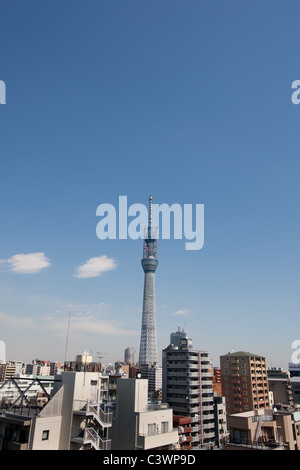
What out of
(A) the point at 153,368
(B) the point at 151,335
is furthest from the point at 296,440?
(B) the point at 151,335

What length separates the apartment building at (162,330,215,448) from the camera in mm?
42531

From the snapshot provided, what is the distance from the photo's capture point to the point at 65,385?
18891 millimetres

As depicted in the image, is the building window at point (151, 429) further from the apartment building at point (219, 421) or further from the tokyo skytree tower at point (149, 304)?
the tokyo skytree tower at point (149, 304)

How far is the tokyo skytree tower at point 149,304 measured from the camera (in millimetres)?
125375

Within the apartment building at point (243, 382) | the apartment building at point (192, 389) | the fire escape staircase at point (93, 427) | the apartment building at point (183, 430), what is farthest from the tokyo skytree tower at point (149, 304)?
the fire escape staircase at point (93, 427)

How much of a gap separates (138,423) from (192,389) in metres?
27.2

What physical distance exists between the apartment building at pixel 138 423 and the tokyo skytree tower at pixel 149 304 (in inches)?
4239

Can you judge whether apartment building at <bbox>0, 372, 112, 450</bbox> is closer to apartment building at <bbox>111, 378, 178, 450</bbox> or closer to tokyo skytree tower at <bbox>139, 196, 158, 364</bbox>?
apartment building at <bbox>111, 378, 178, 450</bbox>

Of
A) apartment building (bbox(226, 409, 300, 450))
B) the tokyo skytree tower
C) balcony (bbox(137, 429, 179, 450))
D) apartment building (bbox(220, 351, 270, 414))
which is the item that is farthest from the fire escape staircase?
the tokyo skytree tower

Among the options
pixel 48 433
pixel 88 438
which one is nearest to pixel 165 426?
pixel 88 438

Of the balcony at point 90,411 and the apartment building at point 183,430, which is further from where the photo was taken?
the apartment building at point 183,430
